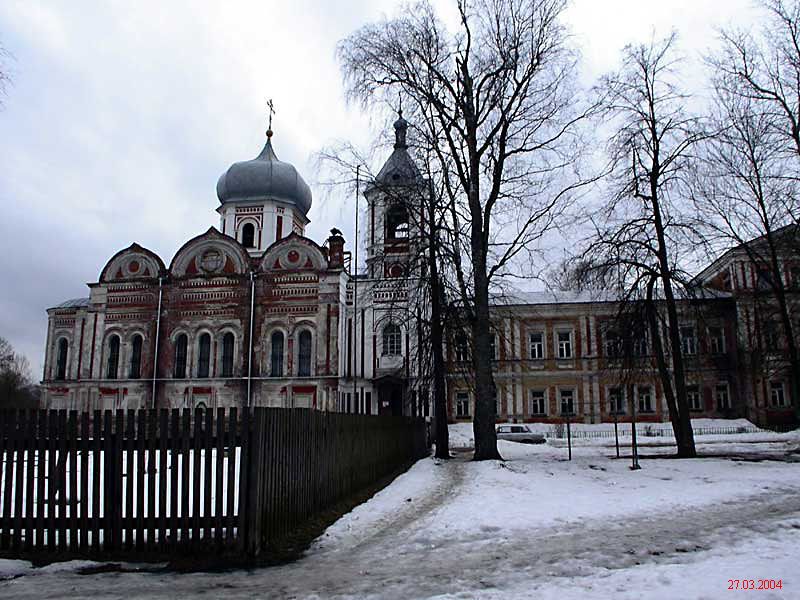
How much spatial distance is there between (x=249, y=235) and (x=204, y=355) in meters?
9.40

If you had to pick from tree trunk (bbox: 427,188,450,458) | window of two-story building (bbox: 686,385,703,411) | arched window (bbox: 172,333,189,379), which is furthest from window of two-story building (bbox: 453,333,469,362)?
window of two-story building (bbox: 686,385,703,411)

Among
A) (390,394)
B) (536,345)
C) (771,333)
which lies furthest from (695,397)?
(390,394)

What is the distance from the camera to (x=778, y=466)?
1588cm

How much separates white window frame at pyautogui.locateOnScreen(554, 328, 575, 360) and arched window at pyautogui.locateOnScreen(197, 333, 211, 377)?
20321 mm

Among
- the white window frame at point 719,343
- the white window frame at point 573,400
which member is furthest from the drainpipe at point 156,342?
the white window frame at point 719,343

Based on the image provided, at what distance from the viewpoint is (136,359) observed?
38188 millimetres

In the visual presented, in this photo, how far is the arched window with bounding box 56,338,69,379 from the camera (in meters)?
40.1

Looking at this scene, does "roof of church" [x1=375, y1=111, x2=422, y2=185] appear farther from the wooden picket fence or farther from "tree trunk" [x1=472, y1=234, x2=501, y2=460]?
the wooden picket fence

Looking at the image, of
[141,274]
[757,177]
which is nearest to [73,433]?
[757,177]

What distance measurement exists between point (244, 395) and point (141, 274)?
390 inches

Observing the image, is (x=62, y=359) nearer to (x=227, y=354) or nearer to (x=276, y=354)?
(x=227, y=354)

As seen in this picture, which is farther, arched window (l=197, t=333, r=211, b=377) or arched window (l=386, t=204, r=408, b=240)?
arched window (l=197, t=333, r=211, b=377)

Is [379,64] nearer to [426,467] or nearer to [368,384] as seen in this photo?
[426,467]

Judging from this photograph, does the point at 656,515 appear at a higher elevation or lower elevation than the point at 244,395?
lower
